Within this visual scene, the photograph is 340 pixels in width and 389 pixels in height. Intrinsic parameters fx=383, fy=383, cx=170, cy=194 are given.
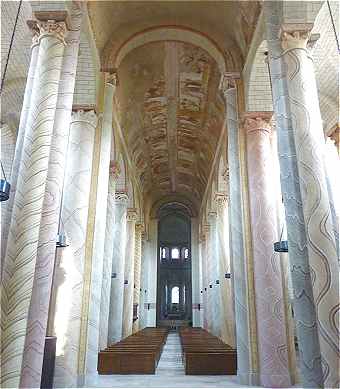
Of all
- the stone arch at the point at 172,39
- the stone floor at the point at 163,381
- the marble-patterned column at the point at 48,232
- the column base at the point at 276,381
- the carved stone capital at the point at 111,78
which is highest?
the stone arch at the point at 172,39

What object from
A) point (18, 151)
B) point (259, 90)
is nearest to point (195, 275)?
point (259, 90)

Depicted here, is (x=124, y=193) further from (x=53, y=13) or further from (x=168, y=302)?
(x=168, y=302)

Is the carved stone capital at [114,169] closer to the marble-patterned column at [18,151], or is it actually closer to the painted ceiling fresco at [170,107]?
the painted ceiling fresco at [170,107]

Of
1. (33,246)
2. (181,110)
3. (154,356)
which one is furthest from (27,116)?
(181,110)

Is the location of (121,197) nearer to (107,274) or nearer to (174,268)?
(107,274)

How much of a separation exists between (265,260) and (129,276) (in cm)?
907

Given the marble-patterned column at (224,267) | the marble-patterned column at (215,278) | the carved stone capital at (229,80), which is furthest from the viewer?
the marble-patterned column at (215,278)

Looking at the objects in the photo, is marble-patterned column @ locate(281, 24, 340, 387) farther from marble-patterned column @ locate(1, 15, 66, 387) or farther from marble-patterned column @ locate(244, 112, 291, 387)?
marble-patterned column @ locate(1, 15, 66, 387)

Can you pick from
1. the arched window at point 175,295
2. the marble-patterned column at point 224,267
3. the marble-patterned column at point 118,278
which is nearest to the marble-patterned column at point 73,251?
the marble-patterned column at point 118,278

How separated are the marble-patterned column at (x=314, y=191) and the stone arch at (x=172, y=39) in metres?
3.57

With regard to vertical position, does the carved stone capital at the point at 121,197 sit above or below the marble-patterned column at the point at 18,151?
above

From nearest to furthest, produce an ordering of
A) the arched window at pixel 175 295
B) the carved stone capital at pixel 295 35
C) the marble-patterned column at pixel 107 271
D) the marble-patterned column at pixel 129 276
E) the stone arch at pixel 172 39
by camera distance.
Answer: the carved stone capital at pixel 295 35 → the stone arch at pixel 172 39 → the marble-patterned column at pixel 107 271 → the marble-patterned column at pixel 129 276 → the arched window at pixel 175 295

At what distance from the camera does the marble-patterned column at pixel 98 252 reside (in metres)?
6.48

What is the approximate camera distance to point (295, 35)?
521 centimetres
